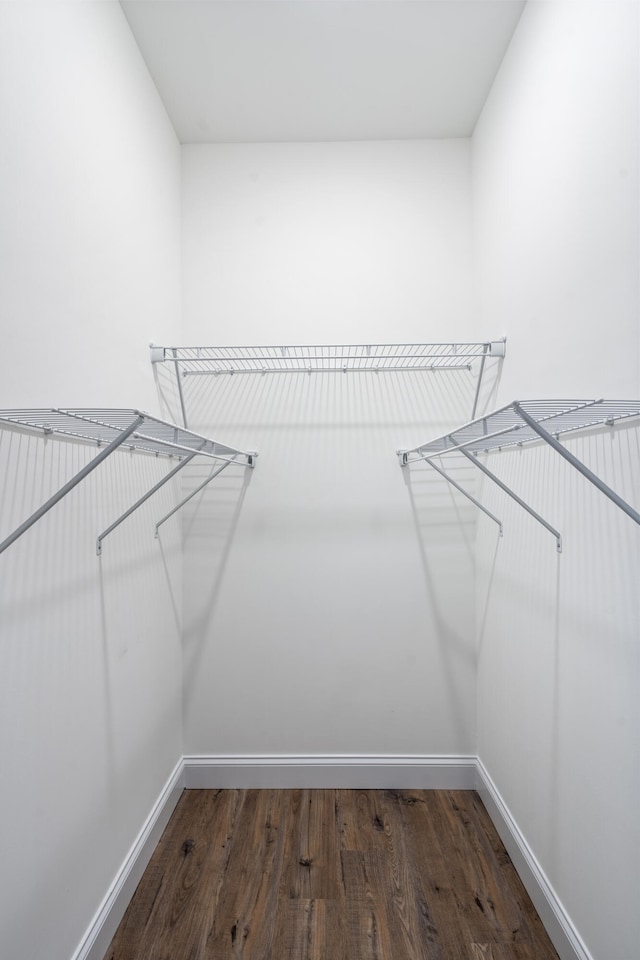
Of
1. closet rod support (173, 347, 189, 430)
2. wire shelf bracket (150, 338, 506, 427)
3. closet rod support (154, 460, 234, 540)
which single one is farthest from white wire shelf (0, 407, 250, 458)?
wire shelf bracket (150, 338, 506, 427)

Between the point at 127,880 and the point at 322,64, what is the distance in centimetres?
268

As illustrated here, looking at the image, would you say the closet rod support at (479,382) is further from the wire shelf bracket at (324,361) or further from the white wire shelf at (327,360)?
the white wire shelf at (327,360)

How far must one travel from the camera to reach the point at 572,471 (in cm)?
135

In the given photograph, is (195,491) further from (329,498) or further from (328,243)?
(328,243)

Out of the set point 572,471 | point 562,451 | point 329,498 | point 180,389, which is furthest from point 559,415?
point 180,389

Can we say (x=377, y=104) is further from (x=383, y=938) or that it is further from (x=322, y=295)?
(x=383, y=938)

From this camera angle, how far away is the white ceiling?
164 cm

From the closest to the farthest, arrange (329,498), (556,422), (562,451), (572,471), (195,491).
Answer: (562,451), (556,422), (572,471), (195,491), (329,498)

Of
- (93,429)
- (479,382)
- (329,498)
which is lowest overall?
(329,498)

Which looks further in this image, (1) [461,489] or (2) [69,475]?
(1) [461,489]

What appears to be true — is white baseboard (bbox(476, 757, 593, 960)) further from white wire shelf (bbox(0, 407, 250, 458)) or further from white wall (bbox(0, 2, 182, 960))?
white wire shelf (bbox(0, 407, 250, 458))

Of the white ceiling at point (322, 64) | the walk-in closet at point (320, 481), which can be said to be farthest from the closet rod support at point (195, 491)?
the white ceiling at point (322, 64)

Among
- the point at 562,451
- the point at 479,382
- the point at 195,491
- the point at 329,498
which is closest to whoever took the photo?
the point at 562,451

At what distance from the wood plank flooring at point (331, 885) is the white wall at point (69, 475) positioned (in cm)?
22
